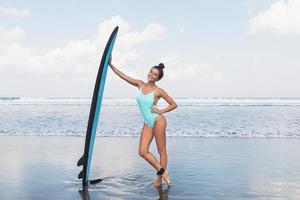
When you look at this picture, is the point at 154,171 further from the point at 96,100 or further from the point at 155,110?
the point at 96,100

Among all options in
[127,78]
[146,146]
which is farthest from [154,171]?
[127,78]

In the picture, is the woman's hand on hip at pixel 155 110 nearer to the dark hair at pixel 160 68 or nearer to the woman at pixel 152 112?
the woman at pixel 152 112

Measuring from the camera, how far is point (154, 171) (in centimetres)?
621

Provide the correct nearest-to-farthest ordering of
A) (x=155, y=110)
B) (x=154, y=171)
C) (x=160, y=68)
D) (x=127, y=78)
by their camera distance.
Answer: (x=155, y=110) < (x=160, y=68) < (x=127, y=78) < (x=154, y=171)

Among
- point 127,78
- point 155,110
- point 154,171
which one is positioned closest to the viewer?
point 155,110

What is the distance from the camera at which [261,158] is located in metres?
7.35

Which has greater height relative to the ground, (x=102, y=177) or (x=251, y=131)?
(x=102, y=177)

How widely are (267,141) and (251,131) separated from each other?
2.02 m

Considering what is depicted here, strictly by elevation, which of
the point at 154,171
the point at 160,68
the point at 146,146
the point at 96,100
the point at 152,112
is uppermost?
the point at 160,68

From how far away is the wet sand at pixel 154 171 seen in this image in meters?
4.68

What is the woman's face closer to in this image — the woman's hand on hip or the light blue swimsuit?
the light blue swimsuit

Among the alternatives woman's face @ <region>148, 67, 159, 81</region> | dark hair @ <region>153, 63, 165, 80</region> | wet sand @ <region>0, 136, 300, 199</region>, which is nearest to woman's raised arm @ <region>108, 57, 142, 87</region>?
woman's face @ <region>148, 67, 159, 81</region>

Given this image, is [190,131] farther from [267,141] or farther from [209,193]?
[209,193]

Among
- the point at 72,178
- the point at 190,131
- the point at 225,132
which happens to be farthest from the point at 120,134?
the point at 72,178
